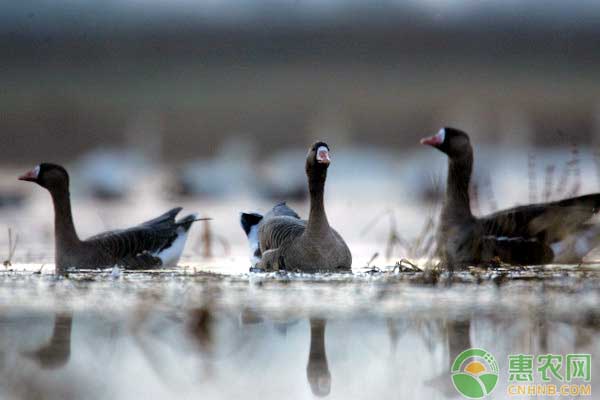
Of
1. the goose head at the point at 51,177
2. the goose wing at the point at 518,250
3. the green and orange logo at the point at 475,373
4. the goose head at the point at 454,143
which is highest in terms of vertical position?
the goose head at the point at 454,143

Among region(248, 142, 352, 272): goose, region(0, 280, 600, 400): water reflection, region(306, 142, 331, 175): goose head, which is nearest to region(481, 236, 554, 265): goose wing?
region(248, 142, 352, 272): goose

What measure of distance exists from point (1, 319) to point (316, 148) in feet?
12.8

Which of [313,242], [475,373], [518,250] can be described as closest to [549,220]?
[518,250]

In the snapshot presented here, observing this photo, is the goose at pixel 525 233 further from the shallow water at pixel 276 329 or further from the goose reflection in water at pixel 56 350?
the goose reflection in water at pixel 56 350

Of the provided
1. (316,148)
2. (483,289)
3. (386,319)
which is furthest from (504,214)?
(386,319)

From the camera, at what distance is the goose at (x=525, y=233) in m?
10.1

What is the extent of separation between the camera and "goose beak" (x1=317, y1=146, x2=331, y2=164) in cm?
963

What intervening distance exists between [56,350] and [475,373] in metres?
1.96

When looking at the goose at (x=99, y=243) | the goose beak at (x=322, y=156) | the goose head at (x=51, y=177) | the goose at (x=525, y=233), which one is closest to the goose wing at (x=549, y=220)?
the goose at (x=525, y=233)

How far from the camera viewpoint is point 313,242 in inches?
383

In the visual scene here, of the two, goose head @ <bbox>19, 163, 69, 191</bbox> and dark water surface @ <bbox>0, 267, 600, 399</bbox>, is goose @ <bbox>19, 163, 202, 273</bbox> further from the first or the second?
dark water surface @ <bbox>0, 267, 600, 399</bbox>

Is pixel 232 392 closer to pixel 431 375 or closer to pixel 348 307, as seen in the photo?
pixel 431 375

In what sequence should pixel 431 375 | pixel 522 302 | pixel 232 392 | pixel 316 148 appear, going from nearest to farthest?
pixel 232 392 < pixel 431 375 < pixel 522 302 < pixel 316 148

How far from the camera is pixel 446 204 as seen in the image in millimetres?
10859
